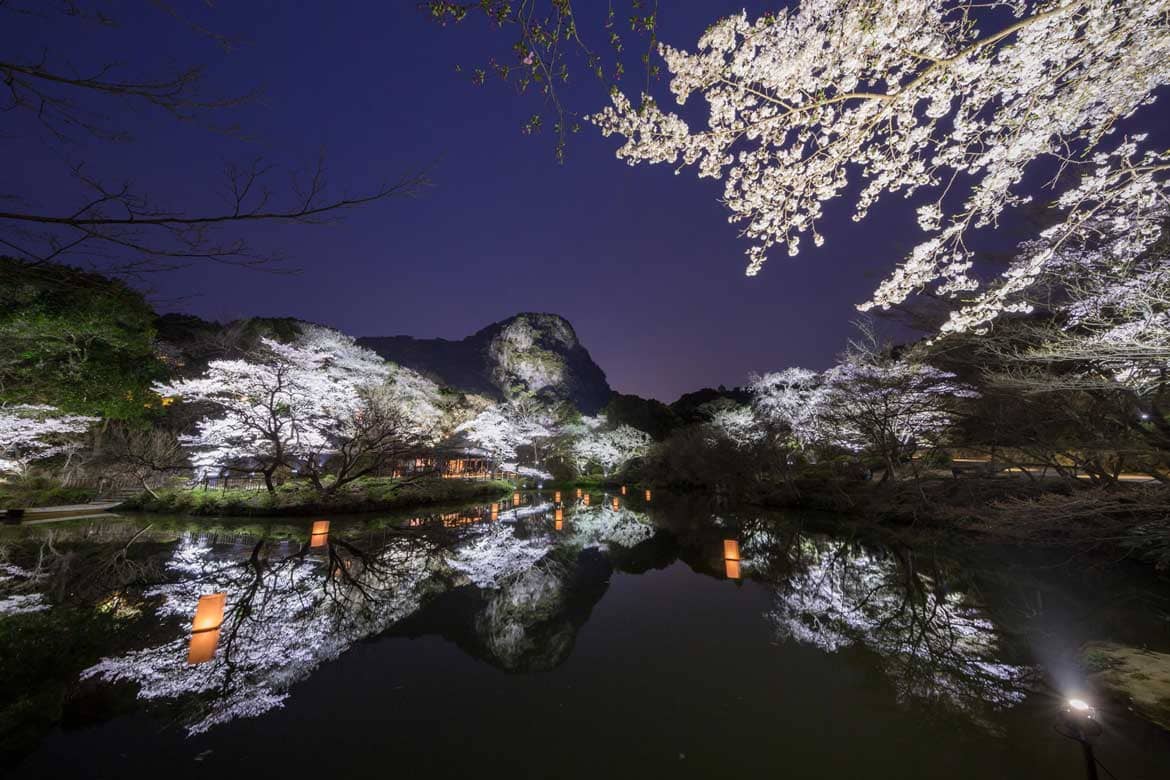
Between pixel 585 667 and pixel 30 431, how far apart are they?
1927 centimetres

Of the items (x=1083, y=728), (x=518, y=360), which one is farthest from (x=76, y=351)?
(x=518, y=360)

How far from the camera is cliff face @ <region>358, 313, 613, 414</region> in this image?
5384 cm

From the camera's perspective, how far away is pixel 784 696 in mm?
3555

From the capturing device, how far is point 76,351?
11781mm

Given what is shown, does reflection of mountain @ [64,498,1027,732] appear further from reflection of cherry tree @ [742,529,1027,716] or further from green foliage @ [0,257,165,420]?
green foliage @ [0,257,165,420]

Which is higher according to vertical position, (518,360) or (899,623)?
(518,360)

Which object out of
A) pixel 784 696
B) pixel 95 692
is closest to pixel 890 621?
pixel 784 696

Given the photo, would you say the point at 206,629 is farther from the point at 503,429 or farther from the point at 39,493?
the point at 503,429

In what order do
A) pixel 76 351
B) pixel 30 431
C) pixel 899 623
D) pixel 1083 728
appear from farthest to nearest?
pixel 30 431 < pixel 76 351 < pixel 899 623 < pixel 1083 728

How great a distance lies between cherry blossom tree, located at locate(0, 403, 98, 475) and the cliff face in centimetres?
3361

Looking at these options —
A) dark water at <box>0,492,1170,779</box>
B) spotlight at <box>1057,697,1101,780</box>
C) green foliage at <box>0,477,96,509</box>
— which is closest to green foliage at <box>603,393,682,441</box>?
dark water at <box>0,492,1170,779</box>

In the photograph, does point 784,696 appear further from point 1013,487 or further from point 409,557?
point 1013,487

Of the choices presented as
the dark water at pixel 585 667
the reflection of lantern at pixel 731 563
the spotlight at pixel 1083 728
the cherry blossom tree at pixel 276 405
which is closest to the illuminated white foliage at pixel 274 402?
the cherry blossom tree at pixel 276 405

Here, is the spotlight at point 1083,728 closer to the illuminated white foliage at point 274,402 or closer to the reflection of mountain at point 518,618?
the reflection of mountain at point 518,618
